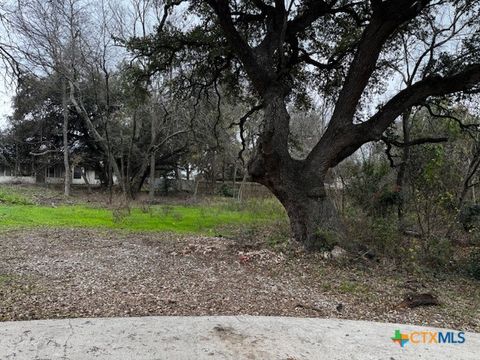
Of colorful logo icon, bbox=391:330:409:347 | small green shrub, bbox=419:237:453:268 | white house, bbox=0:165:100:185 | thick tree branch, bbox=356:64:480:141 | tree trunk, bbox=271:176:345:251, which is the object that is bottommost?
colorful logo icon, bbox=391:330:409:347

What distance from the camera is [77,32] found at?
50.7 feet

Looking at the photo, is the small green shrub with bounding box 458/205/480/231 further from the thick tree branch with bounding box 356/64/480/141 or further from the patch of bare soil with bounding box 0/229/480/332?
the thick tree branch with bounding box 356/64/480/141

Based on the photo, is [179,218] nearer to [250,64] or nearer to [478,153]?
[250,64]

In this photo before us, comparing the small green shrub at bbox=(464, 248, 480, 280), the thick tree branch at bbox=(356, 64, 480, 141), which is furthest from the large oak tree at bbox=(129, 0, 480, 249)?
the small green shrub at bbox=(464, 248, 480, 280)

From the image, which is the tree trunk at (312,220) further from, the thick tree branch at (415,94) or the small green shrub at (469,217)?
the small green shrub at (469,217)

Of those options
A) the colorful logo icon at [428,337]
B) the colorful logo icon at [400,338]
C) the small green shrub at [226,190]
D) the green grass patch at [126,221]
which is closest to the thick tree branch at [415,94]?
the colorful logo icon at [428,337]

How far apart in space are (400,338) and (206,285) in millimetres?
2306

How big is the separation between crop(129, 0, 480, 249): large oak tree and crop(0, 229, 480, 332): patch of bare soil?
123 centimetres

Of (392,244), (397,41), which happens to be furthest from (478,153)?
(397,41)

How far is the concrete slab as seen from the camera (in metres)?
2.77

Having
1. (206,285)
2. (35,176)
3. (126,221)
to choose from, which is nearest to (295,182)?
(206,285)

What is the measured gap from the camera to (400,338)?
3.28 m

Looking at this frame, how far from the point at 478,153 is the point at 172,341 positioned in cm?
711

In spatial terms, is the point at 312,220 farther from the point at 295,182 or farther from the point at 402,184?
the point at 402,184
